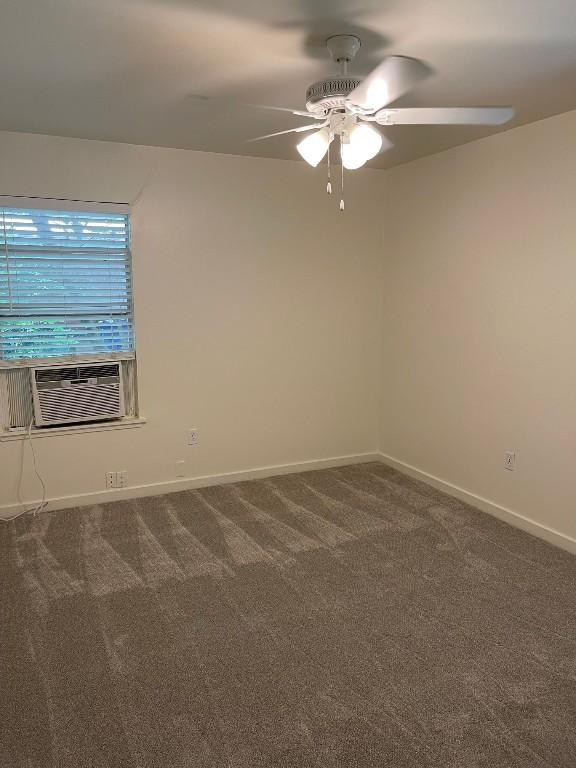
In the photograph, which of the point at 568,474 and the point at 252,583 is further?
the point at 568,474

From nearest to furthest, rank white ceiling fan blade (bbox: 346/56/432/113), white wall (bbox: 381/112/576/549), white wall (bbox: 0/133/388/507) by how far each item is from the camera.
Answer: white ceiling fan blade (bbox: 346/56/432/113) < white wall (bbox: 381/112/576/549) < white wall (bbox: 0/133/388/507)

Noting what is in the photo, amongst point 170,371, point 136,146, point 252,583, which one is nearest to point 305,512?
point 252,583

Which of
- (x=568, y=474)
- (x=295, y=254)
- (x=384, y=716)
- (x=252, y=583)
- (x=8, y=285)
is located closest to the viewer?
(x=384, y=716)

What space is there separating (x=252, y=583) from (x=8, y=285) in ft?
7.76

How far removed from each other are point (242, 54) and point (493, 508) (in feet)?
10.0

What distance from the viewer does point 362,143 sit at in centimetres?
227

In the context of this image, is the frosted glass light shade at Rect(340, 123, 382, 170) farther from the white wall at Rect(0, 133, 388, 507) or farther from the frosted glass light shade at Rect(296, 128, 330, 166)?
the white wall at Rect(0, 133, 388, 507)

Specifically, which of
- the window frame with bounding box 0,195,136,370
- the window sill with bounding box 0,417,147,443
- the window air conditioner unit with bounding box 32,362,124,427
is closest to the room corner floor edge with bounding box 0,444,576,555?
the window sill with bounding box 0,417,147,443

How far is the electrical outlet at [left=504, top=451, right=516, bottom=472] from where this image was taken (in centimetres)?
366

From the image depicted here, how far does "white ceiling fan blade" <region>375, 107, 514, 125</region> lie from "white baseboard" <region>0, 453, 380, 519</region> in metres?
2.89

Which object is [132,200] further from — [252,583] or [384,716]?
[384,716]

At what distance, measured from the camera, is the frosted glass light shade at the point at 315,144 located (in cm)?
240

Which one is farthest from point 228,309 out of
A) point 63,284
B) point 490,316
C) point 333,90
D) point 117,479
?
point 333,90

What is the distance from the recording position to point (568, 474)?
331cm
